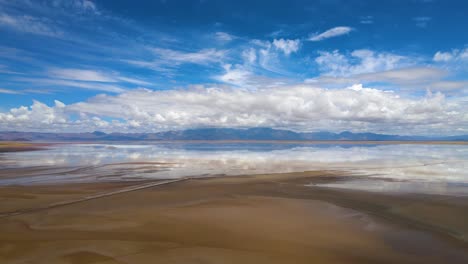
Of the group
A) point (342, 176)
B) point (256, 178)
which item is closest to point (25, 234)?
point (256, 178)

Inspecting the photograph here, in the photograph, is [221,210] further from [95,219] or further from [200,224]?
[95,219]

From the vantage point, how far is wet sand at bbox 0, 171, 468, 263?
729 centimetres

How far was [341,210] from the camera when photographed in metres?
11.4

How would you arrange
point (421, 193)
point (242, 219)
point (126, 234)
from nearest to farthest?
point (126, 234), point (242, 219), point (421, 193)

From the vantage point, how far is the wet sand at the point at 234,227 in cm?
729

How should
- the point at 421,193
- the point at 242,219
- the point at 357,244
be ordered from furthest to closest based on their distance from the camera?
the point at 421,193 < the point at 242,219 < the point at 357,244

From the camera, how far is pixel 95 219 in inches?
400

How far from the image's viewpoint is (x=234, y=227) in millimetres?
9523

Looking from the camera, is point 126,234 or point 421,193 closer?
point 126,234

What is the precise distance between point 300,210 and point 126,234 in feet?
Result: 22.4

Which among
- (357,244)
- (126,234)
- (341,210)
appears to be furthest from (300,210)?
(126,234)

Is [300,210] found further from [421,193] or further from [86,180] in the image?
[86,180]

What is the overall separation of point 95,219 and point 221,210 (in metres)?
4.81

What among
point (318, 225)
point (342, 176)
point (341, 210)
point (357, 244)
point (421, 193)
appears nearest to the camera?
point (357, 244)
